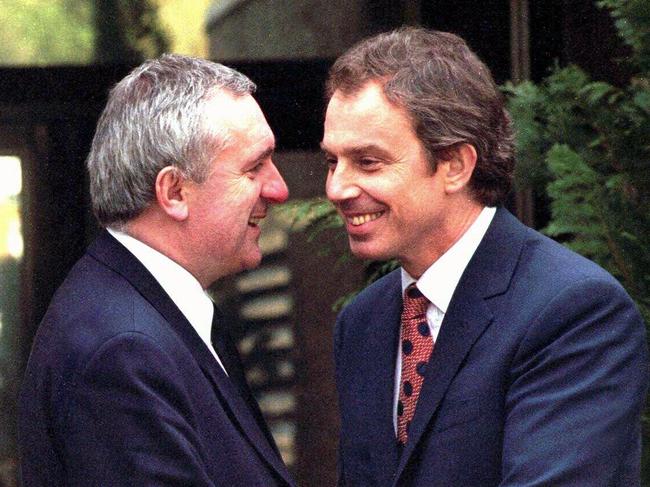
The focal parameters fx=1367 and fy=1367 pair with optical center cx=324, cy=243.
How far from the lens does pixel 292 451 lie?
20.5ft

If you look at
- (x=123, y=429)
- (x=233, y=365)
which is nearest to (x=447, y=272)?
(x=233, y=365)

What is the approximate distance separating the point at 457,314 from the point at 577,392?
15.6 inches

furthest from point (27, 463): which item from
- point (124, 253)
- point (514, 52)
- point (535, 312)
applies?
point (514, 52)

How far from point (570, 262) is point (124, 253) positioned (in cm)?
106

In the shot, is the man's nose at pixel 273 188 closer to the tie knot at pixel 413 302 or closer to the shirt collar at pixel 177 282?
the shirt collar at pixel 177 282

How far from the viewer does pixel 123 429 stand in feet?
9.79

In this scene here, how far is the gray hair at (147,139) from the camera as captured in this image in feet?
11.0

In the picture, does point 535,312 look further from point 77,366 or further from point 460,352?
point 77,366

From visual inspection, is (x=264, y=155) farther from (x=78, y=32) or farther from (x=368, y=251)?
(x=78, y=32)

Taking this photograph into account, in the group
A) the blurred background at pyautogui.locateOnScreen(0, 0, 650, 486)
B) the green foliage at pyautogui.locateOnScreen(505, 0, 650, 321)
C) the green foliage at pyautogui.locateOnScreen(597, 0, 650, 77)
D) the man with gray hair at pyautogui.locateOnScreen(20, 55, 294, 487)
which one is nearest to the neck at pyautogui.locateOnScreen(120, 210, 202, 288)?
the man with gray hair at pyautogui.locateOnScreen(20, 55, 294, 487)

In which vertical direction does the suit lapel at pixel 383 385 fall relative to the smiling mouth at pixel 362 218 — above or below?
below

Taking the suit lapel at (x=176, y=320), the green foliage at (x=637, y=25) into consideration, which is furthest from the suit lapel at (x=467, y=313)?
the green foliage at (x=637, y=25)

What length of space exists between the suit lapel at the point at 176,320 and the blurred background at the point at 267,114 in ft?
8.12

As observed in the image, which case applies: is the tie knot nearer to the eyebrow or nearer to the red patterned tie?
the red patterned tie
